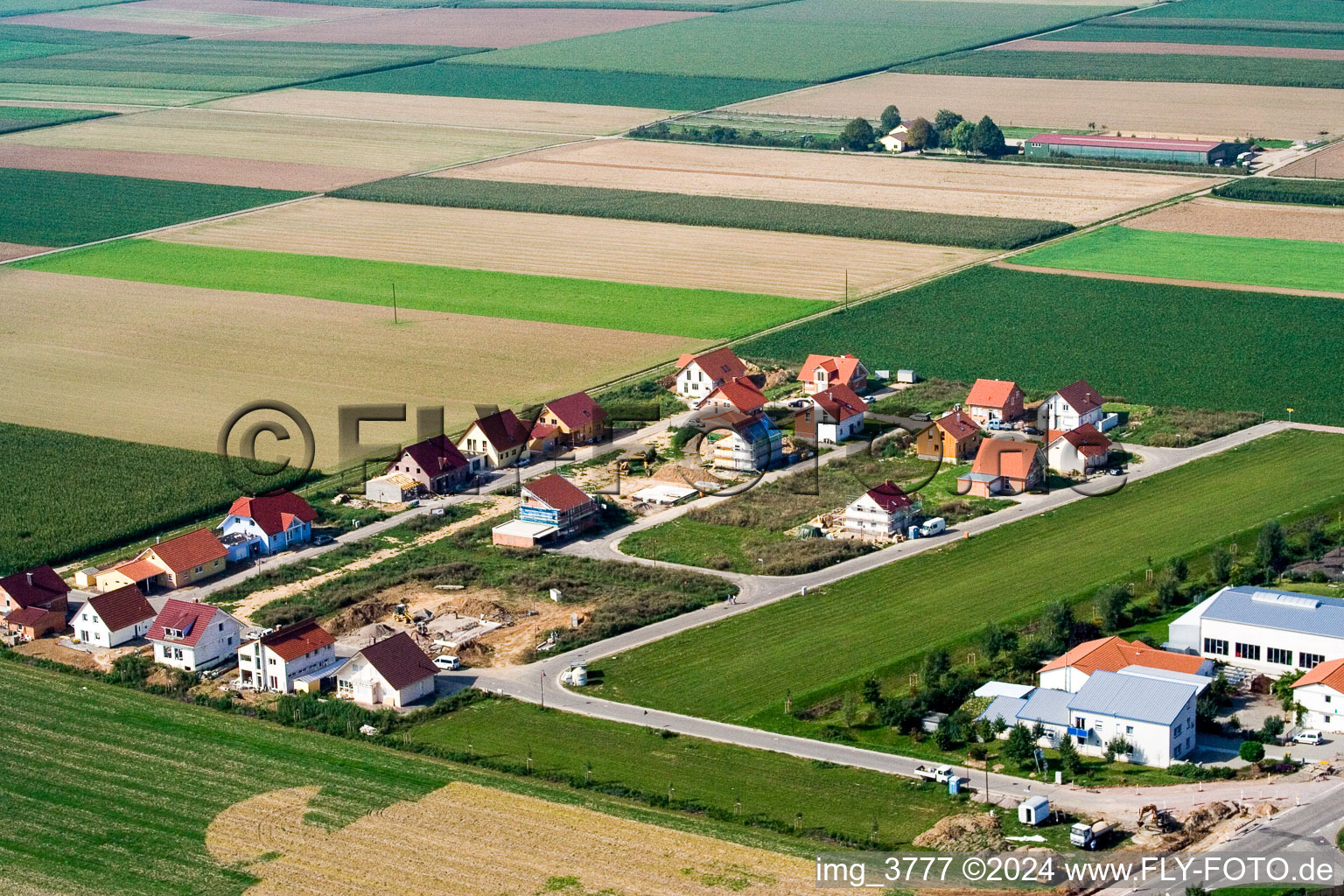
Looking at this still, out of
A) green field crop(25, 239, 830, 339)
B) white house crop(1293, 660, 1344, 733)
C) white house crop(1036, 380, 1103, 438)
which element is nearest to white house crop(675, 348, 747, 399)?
green field crop(25, 239, 830, 339)

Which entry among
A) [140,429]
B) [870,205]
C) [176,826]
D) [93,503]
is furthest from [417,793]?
[870,205]

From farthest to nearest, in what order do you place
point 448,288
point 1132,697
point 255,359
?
point 448,288, point 255,359, point 1132,697

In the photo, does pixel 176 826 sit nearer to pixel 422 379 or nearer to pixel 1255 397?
pixel 422 379

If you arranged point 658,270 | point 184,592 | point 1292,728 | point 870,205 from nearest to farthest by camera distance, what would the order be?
point 1292,728, point 184,592, point 658,270, point 870,205

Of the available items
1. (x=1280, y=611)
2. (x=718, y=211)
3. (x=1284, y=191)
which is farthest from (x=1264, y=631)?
(x=1284, y=191)

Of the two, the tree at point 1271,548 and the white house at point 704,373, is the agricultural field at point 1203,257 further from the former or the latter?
the tree at point 1271,548

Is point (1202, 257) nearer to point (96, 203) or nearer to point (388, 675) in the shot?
point (388, 675)

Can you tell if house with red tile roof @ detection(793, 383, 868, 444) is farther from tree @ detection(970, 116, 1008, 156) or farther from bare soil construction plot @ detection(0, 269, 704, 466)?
tree @ detection(970, 116, 1008, 156)
